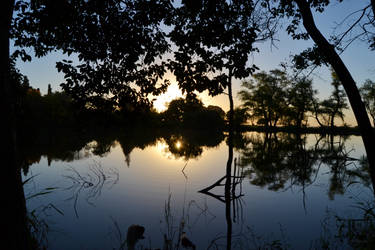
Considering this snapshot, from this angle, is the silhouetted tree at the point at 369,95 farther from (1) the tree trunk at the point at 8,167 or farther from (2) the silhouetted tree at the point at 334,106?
(1) the tree trunk at the point at 8,167

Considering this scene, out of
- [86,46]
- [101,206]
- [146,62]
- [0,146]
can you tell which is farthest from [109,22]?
[101,206]

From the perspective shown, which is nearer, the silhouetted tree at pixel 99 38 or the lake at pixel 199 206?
the silhouetted tree at pixel 99 38

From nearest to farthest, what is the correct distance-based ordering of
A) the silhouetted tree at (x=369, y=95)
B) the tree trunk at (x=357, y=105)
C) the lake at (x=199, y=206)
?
the tree trunk at (x=357, y=105)
the lake at (x=199, y=206)
the silhouetted tree at (x=369, y=95)

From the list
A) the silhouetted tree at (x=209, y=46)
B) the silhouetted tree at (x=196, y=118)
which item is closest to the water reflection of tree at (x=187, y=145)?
the silhouetted tree at (x=209, y=46)

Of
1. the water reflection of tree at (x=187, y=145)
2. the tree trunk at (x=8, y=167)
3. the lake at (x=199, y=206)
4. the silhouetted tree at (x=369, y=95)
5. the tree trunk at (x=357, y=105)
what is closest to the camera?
the tree trunk at (x=8, y=167)

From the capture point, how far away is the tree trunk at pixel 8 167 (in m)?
2.68

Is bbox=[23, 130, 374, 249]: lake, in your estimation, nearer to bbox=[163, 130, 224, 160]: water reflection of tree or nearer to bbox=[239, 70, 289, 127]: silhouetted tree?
bbox=[163, 130, 224, 160]: water reflection of tree

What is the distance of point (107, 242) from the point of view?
6.73m

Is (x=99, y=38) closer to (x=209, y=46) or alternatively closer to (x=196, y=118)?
(x=209, y=46)

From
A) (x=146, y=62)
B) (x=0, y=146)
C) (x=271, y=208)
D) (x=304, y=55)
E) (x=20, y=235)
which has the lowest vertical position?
(x=271, y=208)

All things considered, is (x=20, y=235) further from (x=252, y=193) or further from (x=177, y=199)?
(x=252, y=193)

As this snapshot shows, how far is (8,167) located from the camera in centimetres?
272

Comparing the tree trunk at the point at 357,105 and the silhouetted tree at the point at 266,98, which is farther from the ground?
the silhouetted tree at the point at 266,98

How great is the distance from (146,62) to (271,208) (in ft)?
30.4
